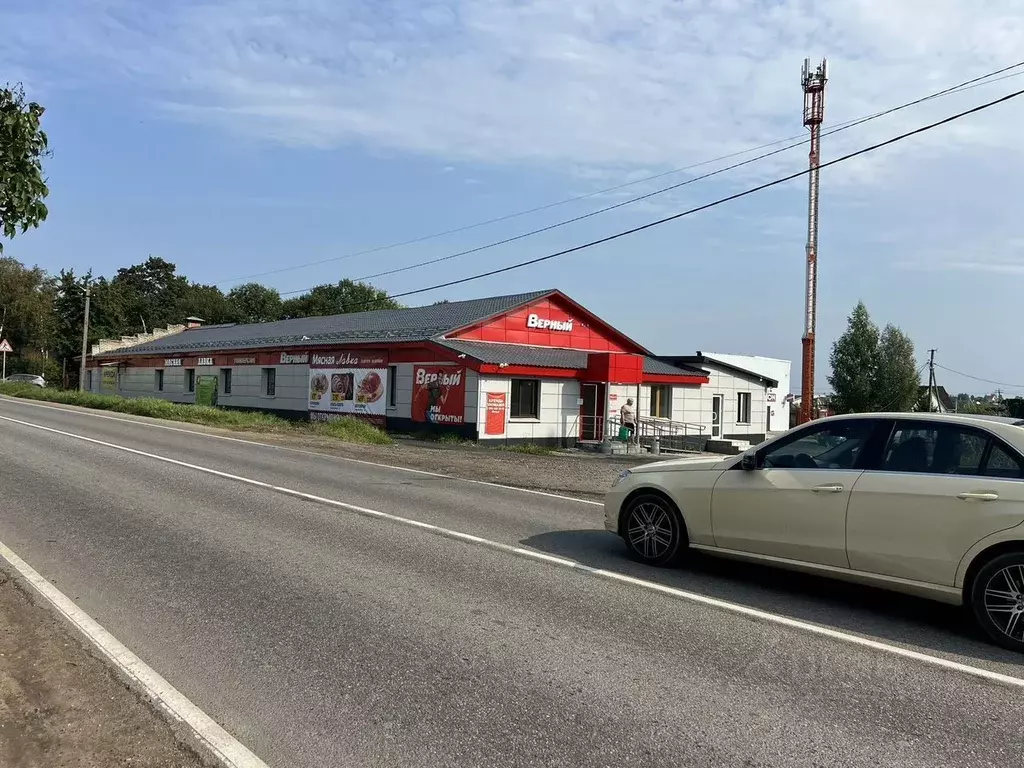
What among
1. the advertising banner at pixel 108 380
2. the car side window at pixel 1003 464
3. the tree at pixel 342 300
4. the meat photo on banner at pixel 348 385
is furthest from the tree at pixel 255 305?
the car side window at pixel 1003 464

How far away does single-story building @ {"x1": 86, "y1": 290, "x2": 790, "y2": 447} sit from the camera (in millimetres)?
25141

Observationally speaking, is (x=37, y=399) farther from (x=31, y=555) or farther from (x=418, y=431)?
(x=31, y=555)

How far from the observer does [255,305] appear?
8812 cm

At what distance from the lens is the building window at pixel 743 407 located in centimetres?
3578

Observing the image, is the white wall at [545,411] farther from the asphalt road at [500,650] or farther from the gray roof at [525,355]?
the asphalt road at [500,650]

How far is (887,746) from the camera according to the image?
3.63 meters

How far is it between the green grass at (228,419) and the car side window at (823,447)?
1787 cm

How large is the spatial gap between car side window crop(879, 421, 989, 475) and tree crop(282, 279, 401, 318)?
248ft

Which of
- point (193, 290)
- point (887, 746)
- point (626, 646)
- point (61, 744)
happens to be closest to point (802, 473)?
point (626, 646)

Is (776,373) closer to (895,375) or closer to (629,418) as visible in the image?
(895,375)

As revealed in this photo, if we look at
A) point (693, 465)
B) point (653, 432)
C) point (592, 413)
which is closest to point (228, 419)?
point (592, 413)

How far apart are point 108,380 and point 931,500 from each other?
174ft

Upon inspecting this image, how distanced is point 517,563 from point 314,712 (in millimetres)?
3377

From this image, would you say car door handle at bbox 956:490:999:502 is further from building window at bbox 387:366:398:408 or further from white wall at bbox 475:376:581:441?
building window at bbox 387:366:398:408
